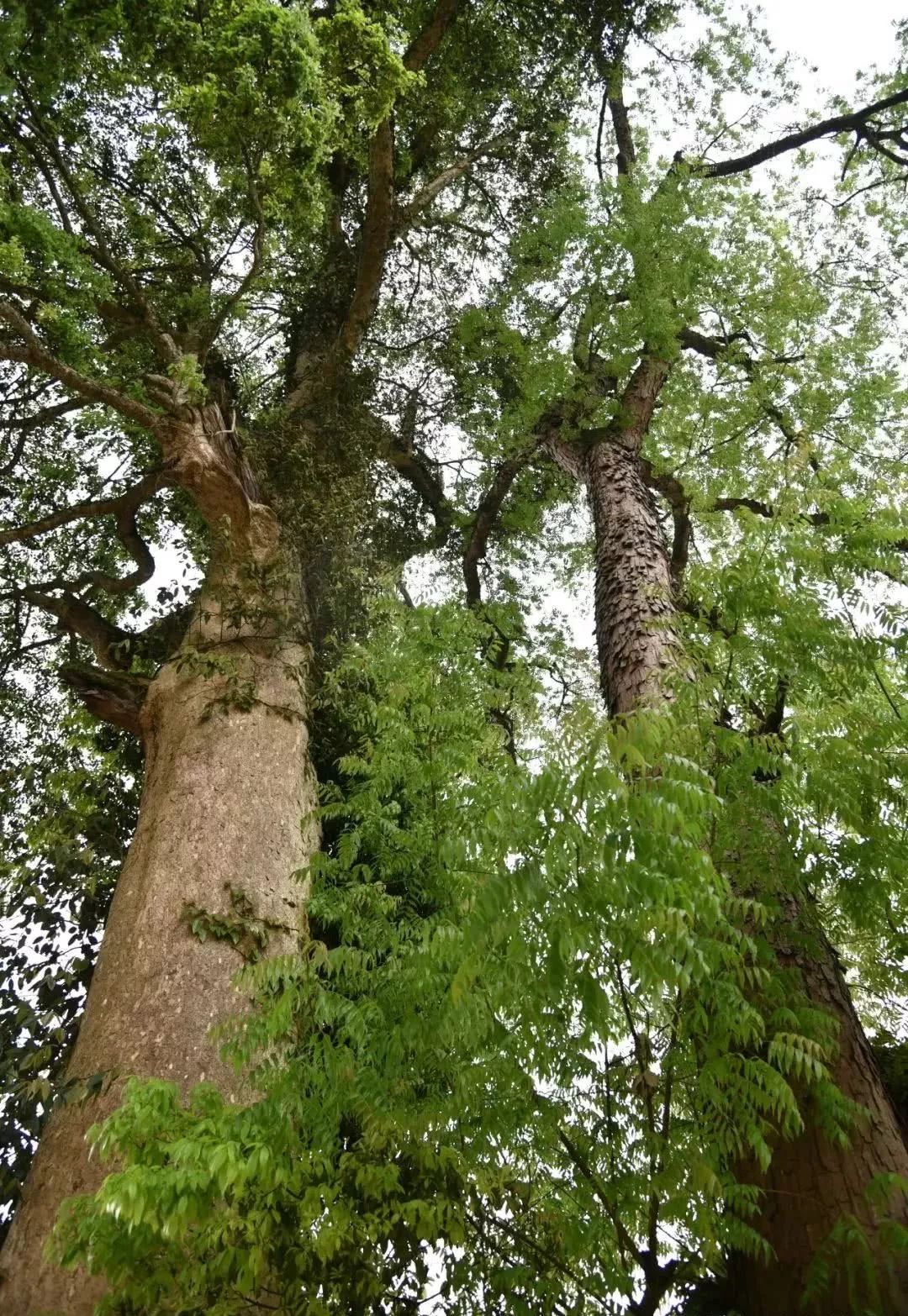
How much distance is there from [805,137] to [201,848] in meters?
10.2

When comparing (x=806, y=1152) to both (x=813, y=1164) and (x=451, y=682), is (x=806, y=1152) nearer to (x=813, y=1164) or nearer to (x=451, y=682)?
(x=813, y=1164)

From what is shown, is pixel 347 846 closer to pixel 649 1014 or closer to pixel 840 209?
pixel 649 1014

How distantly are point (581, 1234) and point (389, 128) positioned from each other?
29.9 ft

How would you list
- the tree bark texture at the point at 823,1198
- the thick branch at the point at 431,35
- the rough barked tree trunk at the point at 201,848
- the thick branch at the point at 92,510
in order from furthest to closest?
the thick branch at the point at 431,35, the thick branch at the point at 92,510, the rough barked tree trunk at the point at 201,848, the tree bark texture at the point at 823,1198

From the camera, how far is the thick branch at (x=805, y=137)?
949 centimetres

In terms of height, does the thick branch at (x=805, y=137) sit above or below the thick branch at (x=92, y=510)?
above

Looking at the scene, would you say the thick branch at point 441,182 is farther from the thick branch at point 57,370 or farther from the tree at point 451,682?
the thick branch at point 57,370

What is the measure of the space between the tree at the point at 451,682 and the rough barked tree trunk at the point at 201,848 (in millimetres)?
28

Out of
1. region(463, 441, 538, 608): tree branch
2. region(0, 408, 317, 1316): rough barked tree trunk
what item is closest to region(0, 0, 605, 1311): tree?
region(0, 408, 317, 1316): rough barked tree trunk

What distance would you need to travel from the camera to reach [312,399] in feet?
32.2

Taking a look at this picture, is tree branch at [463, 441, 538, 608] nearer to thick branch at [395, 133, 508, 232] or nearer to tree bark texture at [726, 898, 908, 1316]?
thick branch at [395, 133, 508, 232]

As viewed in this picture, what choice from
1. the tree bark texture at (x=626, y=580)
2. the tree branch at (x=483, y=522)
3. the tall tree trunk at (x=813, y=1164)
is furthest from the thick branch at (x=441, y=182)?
the tall tree trunk at (x=813, y=1164)

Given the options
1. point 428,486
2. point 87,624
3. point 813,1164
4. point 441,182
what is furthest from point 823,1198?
point 441,182

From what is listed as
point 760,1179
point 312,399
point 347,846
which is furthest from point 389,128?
point 760,1179
